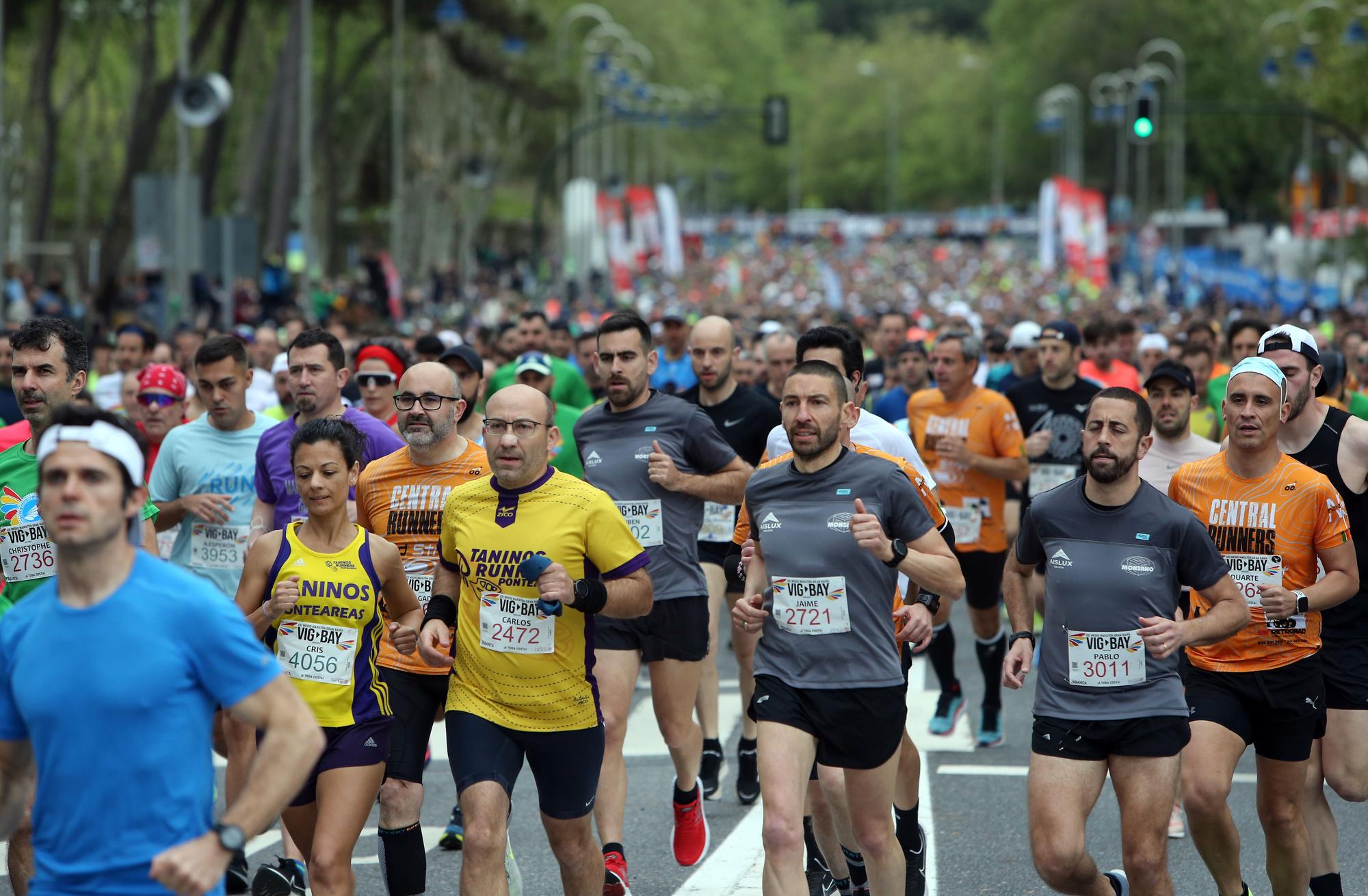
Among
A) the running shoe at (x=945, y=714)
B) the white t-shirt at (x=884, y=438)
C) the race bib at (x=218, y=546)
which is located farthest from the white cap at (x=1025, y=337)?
the race bib at (x=218, y=546)

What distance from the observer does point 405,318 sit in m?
41.7

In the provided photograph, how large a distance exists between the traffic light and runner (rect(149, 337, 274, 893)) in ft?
124

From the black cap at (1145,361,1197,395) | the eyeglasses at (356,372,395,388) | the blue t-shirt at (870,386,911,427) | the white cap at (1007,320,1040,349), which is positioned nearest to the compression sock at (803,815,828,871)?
the black cap at (1145,361,1197,395)

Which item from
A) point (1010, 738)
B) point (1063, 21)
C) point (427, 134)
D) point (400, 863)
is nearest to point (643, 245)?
point (427, 134)

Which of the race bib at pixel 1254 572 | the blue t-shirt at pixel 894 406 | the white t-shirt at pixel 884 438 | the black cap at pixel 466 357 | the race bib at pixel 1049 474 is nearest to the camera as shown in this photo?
the race bib at pixel 1254 572

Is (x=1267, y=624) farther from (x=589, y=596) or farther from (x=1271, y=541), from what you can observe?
(x=589, y=596)

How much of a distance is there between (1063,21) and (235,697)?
93511 mm

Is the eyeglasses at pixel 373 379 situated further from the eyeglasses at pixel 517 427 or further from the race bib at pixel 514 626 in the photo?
the race bib at pixel 514 626

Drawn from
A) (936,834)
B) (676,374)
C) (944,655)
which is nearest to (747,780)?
(936,834)

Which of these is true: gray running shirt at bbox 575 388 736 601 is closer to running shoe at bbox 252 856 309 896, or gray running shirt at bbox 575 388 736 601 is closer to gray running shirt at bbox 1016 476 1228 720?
running shoe at bbox 252 856 309 896

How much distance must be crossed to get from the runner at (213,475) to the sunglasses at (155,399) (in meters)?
0.84

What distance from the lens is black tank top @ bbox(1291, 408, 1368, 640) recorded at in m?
7.20

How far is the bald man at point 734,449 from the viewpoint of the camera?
943 cm

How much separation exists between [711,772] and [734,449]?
153 centimetres
